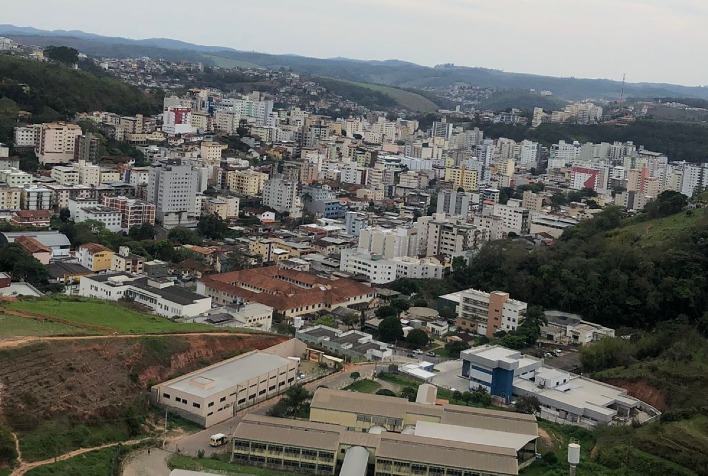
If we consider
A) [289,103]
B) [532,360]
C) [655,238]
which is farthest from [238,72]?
[532,360]

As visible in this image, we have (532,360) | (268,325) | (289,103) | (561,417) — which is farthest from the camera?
(289,103)

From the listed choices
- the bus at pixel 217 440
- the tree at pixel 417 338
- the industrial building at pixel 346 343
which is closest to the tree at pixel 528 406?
the industrial building at pixel 346 343

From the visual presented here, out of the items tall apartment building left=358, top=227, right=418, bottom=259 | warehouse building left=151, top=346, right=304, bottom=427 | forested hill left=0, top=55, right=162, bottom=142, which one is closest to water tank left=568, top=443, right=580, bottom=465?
warehouse building left=151, top=346, right=304, bottom=427

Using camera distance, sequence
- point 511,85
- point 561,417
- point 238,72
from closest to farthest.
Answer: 1. point 561,417
2. point 238,72
3. point 511,85

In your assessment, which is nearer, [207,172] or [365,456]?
[365,456]

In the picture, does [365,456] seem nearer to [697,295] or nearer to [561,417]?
[561,417]

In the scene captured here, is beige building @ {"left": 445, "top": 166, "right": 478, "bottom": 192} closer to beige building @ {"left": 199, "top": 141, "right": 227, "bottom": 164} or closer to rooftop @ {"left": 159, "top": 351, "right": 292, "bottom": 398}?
beige building @ {"left": 199, "top": 141, "right": 227, "bottom": 164}
